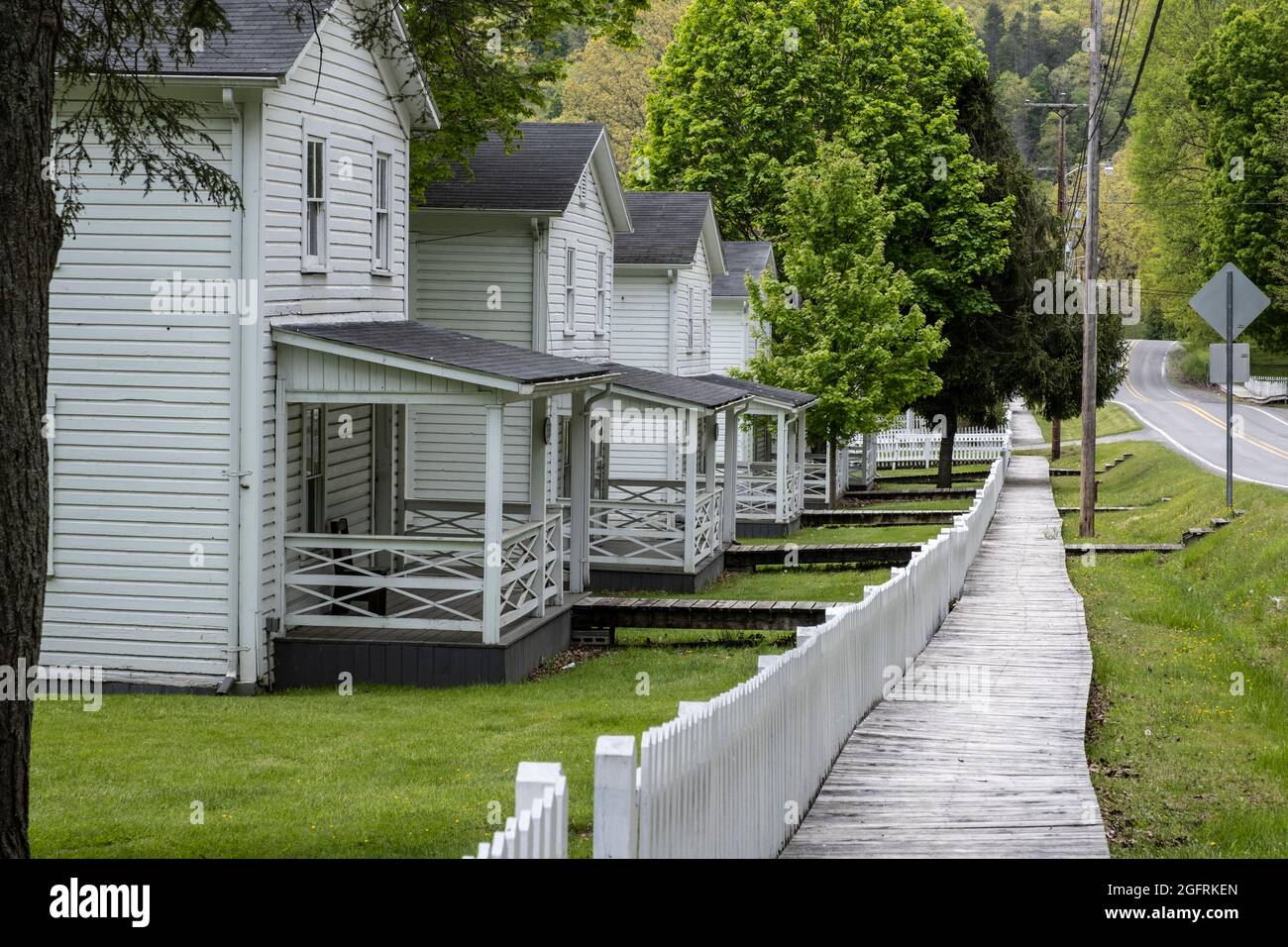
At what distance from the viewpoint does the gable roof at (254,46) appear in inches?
600

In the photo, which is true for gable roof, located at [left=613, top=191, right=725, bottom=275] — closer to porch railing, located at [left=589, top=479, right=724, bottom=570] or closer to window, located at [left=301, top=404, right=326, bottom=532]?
porch railing, located at [left=589, top=479, right=724, bottom=570]

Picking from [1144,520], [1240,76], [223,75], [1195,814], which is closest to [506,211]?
[223,75]

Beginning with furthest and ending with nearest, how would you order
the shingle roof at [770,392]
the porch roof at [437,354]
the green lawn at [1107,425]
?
the green lawn at [1107,425] → the shingle roof at [770,392] → the porch roof at [437,354]

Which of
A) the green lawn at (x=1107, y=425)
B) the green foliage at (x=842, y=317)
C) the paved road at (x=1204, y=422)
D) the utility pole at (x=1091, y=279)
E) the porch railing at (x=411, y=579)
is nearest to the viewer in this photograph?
the porch railing at (x=411, y=579)

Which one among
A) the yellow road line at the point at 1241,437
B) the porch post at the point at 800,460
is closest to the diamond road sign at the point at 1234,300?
the porch post at the point at 800,460

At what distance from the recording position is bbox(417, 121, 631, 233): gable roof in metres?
26.2

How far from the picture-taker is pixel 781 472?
3431 cm

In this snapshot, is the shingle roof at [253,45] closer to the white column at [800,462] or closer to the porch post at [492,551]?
the porch post at [492,551]

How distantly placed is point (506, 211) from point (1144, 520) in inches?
566

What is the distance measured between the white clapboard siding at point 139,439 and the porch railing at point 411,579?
3.30 feet

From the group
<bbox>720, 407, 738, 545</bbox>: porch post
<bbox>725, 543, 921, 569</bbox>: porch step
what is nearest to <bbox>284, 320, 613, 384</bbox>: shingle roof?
<bbox>725, 543, 921, 569</bbox>: porch step

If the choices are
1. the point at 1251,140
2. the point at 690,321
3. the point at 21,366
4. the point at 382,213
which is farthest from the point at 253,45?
the point at 1251,140

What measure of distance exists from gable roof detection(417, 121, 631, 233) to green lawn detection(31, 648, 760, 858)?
11741 millimetres
